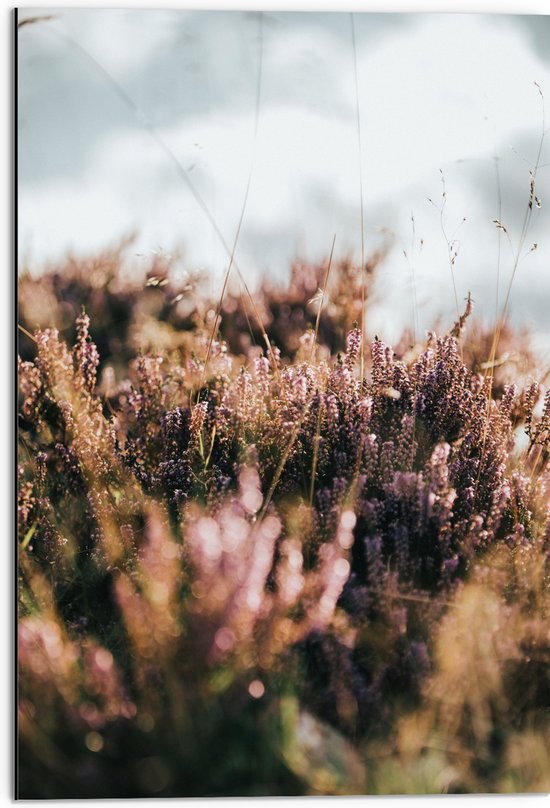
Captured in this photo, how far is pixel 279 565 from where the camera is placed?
183 cm

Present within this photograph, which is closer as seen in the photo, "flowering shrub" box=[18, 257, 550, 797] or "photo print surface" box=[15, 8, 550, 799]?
"flowering shrub" box=[18, 257, 550, 797]

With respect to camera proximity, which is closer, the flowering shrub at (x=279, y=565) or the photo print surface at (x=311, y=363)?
the flowering shrub at (x=279, y=565)

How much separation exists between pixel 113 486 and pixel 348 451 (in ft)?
2.07

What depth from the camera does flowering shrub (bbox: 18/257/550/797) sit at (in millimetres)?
1636

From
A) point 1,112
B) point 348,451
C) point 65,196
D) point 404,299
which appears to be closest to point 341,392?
point 348,451

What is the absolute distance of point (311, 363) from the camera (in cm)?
202

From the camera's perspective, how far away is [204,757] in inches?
64.4

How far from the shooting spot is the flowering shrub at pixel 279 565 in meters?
1.64

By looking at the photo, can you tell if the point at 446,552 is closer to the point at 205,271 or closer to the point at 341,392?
the point at 341,392

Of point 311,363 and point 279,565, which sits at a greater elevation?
point 311,363

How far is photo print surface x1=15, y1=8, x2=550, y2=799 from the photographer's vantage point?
1785mm

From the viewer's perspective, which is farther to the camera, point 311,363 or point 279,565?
point 311,363

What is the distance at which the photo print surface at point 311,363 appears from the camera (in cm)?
179

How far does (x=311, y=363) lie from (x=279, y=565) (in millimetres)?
558
